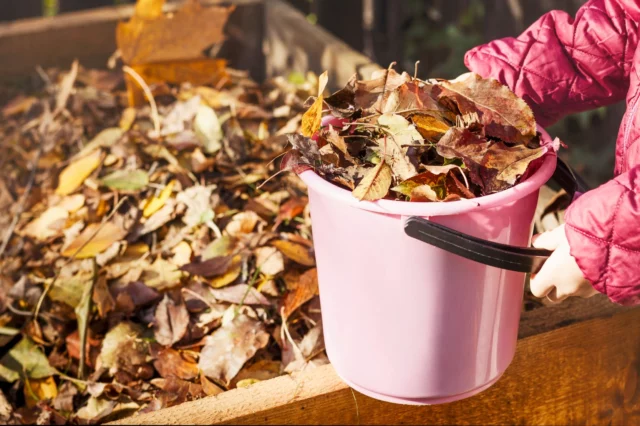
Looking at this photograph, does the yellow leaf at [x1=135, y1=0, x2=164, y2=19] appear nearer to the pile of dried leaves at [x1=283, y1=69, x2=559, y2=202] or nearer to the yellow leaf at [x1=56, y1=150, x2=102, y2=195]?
the yellow leaf at [x1=56, y1=150, x2=102, y2=195]

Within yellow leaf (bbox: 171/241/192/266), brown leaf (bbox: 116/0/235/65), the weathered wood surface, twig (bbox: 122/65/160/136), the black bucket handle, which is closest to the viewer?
the black bucket handle

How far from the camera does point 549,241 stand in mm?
1090

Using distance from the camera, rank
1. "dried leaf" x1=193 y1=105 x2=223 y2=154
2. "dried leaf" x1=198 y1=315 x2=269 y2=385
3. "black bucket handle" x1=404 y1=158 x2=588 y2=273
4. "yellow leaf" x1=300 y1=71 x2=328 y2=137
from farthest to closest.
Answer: "dried leaf" x1=193 y1=105 x2=223 y2=154 → "dried leaf" x1=198 y1=315 x2=269 y2=385 → "yellow leaf" x1=300 y1=71 x2=328 y2=137 → "black bucket handle" x1=404 y1=158 x2=588 y2=273

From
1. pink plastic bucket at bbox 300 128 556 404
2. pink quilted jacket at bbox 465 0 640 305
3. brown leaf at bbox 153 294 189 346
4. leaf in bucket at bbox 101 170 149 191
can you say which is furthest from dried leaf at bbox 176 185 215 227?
pink quilted jacket at bbox 465 0 640 305

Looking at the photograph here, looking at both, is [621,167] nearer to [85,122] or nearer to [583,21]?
[583,21]

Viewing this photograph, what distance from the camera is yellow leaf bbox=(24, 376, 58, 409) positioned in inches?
56.4

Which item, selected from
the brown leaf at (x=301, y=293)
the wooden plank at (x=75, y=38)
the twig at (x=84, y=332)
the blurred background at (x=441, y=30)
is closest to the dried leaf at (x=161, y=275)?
the twig at (x=84, y=332)

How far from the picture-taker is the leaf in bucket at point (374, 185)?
1.00 meters

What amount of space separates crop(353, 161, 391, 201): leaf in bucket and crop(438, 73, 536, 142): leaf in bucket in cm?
17

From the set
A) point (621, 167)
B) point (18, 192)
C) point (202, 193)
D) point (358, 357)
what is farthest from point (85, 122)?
point (621, 167)

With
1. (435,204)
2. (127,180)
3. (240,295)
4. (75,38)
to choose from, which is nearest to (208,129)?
(127,180)

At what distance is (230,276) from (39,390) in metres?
0.40

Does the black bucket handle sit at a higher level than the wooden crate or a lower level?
higher

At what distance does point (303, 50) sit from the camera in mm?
2463
